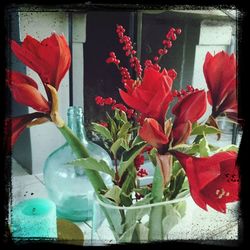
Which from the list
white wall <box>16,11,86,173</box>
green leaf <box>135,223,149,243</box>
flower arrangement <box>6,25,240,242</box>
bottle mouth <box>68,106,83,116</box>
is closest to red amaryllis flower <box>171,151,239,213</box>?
flower arrangement <box>6,25,240,242</box>

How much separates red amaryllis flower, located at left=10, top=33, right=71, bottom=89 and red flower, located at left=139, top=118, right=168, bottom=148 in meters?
0.10

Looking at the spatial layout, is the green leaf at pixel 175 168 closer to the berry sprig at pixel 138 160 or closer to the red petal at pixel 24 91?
the berry sprig at pixel 138 160

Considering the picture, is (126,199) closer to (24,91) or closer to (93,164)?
(93,164)

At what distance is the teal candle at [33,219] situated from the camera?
0.42 m

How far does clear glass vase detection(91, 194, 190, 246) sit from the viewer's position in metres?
0.41

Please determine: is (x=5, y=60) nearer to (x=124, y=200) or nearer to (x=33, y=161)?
(x=124, y=200)

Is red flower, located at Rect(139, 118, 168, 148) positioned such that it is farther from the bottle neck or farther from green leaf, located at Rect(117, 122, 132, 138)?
the bottle neck

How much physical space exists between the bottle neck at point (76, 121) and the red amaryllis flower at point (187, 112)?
7.5 inches

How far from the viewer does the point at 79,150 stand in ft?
1.32

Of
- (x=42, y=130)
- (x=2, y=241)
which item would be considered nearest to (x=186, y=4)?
(x=2, y=241)

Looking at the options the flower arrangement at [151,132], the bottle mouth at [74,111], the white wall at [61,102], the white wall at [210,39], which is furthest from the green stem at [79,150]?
the white wall at [210,39]

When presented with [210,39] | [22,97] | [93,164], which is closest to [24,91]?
[22,97]

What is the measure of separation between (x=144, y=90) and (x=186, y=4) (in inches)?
4.2

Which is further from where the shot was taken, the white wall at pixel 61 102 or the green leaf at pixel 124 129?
the white wall at pixel 61 102
